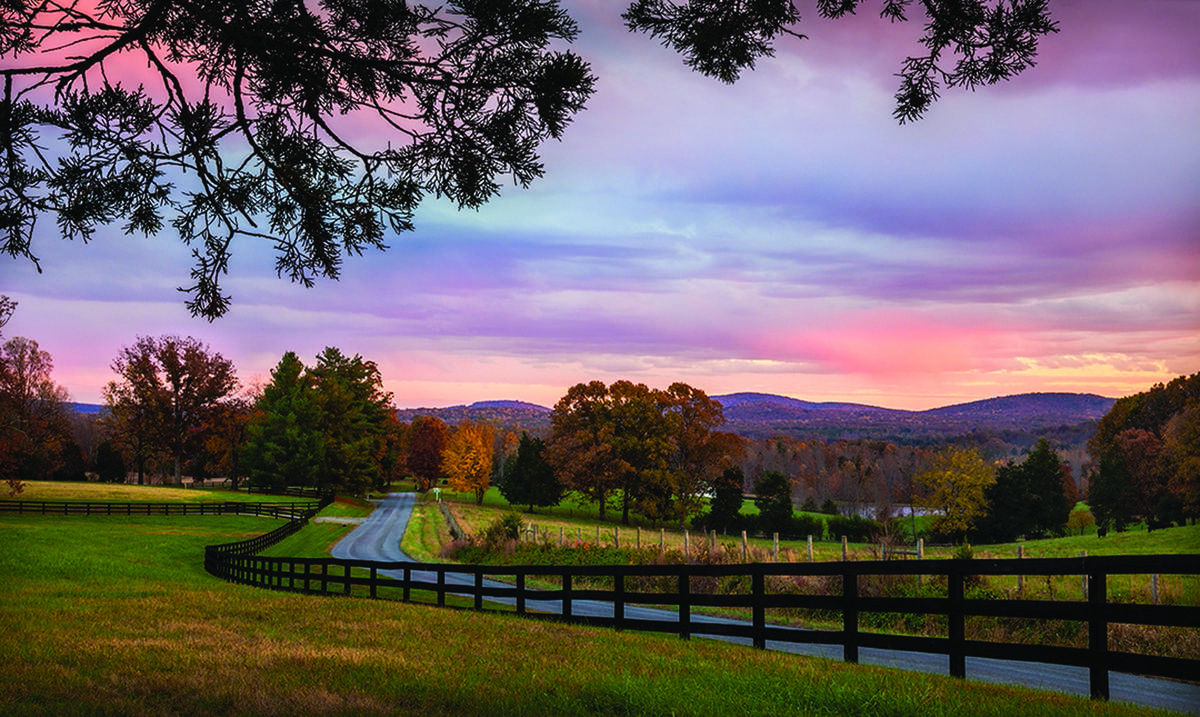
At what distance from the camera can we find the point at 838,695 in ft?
21.7

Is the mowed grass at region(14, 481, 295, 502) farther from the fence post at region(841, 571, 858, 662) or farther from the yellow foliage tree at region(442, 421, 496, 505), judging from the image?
the fence post at region(841, 571, 858, 662)

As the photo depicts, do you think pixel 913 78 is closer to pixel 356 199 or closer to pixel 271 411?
pixel 356 199

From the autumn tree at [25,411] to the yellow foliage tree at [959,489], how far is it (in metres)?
77.3

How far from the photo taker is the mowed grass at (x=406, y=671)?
21.8 feet

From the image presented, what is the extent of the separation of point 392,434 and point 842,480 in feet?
316

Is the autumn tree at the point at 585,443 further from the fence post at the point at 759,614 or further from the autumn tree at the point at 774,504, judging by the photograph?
the fence post at the point at 759,614

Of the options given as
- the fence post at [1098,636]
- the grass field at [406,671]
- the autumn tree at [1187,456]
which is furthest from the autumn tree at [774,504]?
the fence post at [1098,636]

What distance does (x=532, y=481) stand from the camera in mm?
99188

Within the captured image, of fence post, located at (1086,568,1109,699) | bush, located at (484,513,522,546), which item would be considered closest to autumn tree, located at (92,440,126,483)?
bush, located at (484,513,522,546)

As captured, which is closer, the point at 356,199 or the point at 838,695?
the point at 838,695

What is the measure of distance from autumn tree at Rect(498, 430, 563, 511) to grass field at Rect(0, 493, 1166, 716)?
83.2 m

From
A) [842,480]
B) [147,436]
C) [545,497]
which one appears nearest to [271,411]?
[147,436]

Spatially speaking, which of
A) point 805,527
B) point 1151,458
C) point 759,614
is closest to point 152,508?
point 805,527

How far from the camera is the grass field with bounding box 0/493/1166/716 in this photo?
6.64 m
